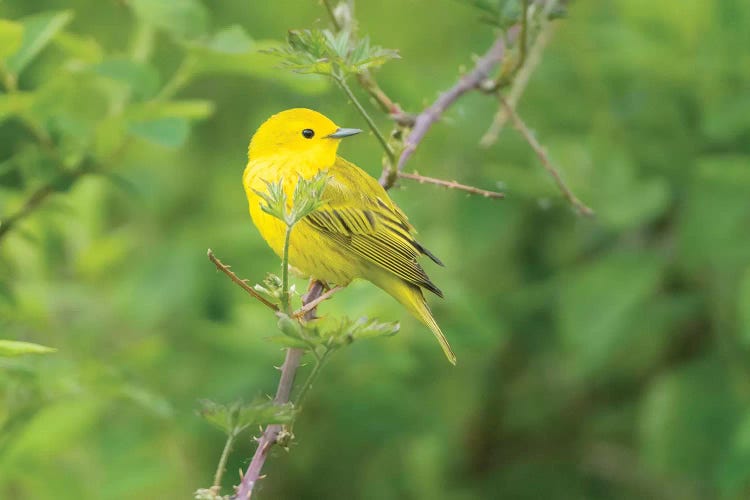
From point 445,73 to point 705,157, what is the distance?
1579 mm

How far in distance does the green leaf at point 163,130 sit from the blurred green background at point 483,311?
0.15 meters

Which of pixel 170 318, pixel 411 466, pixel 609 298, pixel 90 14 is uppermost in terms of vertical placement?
pixel 90 14

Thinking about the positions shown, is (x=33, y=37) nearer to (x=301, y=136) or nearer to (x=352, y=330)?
(x=301, y=136)

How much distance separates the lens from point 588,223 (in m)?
5.07

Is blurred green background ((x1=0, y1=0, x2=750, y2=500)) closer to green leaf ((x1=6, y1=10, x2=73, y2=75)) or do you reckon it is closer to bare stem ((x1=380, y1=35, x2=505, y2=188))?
green leaf ((x1=6, y1=10, x2=73, y2=75))

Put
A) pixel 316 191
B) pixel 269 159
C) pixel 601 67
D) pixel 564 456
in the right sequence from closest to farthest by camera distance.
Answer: pixel 316 191 → pixel 269 159 → pixel 601 67 → pixel 564 456

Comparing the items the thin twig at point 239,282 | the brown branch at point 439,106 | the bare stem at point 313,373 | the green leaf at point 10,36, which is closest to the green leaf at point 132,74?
the green leaf at point 10,36

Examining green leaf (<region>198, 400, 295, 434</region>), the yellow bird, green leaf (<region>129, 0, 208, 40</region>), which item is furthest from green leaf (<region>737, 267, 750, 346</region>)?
green leaf (<region>198, 400, 295, 434</region>)

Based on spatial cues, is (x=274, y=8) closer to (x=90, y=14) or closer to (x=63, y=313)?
(x=90, y=14)

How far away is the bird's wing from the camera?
352 cm

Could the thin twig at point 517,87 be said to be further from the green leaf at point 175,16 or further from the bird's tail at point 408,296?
the green leaf at point 175,16

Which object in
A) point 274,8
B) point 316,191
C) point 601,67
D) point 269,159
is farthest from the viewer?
point 274,8

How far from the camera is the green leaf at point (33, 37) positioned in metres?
3.12

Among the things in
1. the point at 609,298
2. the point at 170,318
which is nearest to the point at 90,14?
the point at 170,318
